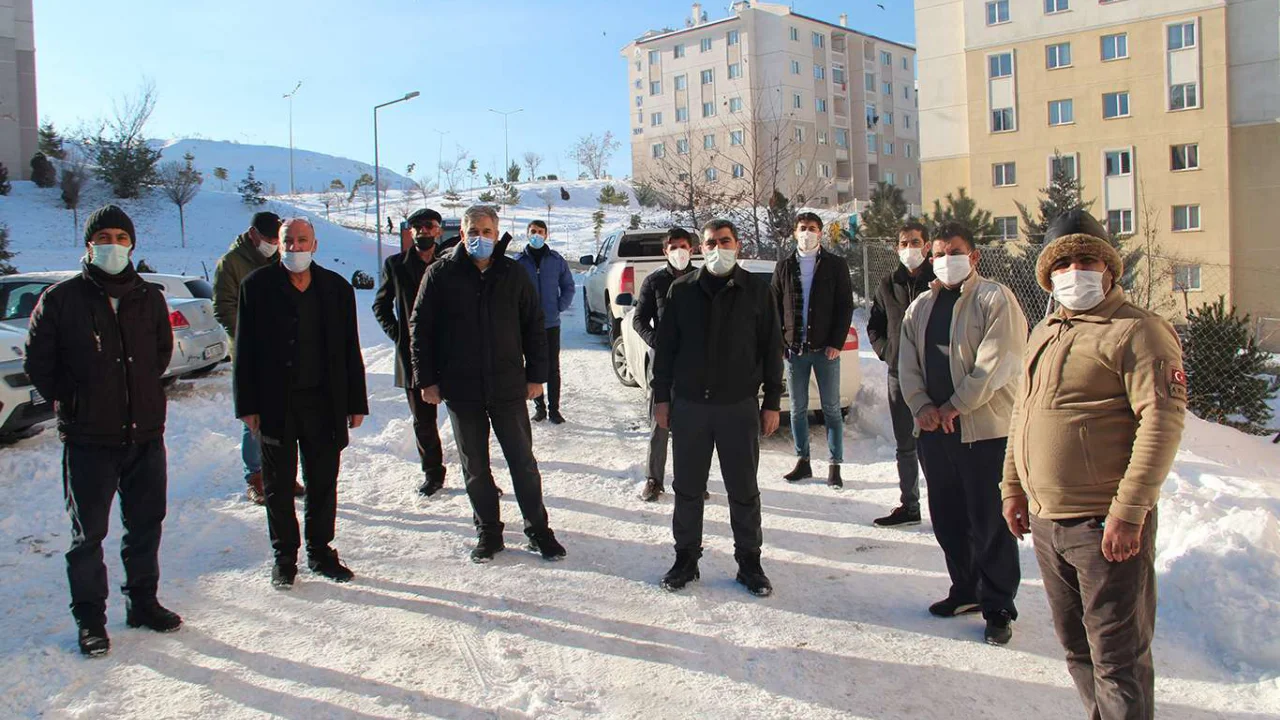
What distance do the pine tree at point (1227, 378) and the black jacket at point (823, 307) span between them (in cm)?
977

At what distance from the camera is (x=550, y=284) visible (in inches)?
355

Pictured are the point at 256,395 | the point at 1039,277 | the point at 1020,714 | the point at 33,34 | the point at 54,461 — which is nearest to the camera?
the point at 1039,277

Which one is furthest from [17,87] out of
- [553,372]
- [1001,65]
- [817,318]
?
[817,318]

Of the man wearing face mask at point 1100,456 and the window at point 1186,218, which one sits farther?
the window at point 1186,218

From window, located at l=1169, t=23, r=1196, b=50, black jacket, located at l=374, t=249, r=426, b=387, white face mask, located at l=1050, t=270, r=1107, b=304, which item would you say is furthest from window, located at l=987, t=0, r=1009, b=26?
white face mask, located at l=1050, t=270, r=1107, b=304

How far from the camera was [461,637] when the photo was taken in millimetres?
4227

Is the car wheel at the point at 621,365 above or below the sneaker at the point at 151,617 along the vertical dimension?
above

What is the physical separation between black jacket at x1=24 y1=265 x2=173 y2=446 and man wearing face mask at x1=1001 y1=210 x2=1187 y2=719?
4.06 meters

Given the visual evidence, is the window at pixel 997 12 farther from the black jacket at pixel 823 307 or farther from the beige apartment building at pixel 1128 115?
the black jacket at pixel 823 307

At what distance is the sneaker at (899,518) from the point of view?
5906 millimetres

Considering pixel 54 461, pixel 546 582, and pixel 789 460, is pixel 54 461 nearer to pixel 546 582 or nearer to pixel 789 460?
pixel 546 582

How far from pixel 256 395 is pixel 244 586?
1095 millimetres

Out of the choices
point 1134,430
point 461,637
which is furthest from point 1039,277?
point 461,637

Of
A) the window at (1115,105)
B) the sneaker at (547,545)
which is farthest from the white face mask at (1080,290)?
the window at (1115,105)
